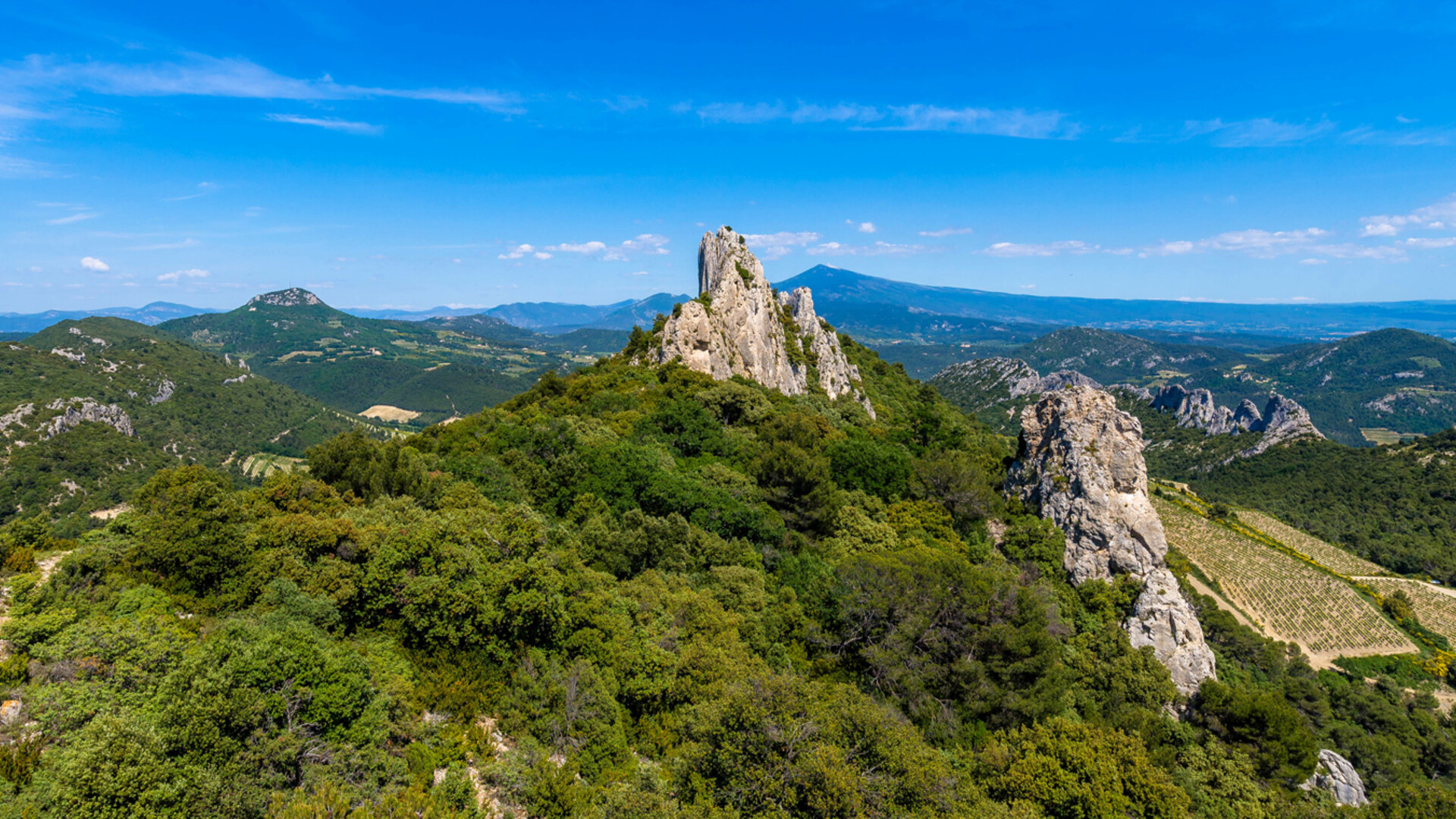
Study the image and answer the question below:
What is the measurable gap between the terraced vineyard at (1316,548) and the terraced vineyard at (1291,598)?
364 inches

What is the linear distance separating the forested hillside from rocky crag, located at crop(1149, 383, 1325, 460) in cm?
11802

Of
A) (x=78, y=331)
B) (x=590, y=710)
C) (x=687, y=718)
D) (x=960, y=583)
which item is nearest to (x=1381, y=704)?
(x=960, y=583)

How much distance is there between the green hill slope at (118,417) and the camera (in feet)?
302

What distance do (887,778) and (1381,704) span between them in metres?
45.8

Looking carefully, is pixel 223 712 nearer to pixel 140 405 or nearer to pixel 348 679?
A: pixel 348 679

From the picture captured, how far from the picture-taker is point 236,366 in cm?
18762

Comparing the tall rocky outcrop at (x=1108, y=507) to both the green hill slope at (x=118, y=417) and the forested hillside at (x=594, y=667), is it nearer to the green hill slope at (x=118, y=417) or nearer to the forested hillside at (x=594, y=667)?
the forested hillside at (x=594, y=667)

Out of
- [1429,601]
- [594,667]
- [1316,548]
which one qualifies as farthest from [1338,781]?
[1316,548]

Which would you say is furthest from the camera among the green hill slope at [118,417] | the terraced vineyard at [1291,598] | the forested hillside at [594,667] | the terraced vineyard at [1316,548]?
the green hill slope at [118,417]

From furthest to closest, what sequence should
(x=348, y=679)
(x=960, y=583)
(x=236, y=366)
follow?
1. (x=236, y=366)
2. (x=960, y=583)
3. (x=348, y=679)

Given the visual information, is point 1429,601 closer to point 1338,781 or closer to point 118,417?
point 1338,781

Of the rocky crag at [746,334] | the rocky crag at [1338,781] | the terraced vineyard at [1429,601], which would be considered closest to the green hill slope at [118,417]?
the rocky crag at [746,334]

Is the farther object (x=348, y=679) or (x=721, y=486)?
(x=721, y=486)

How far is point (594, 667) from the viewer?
17000mm
